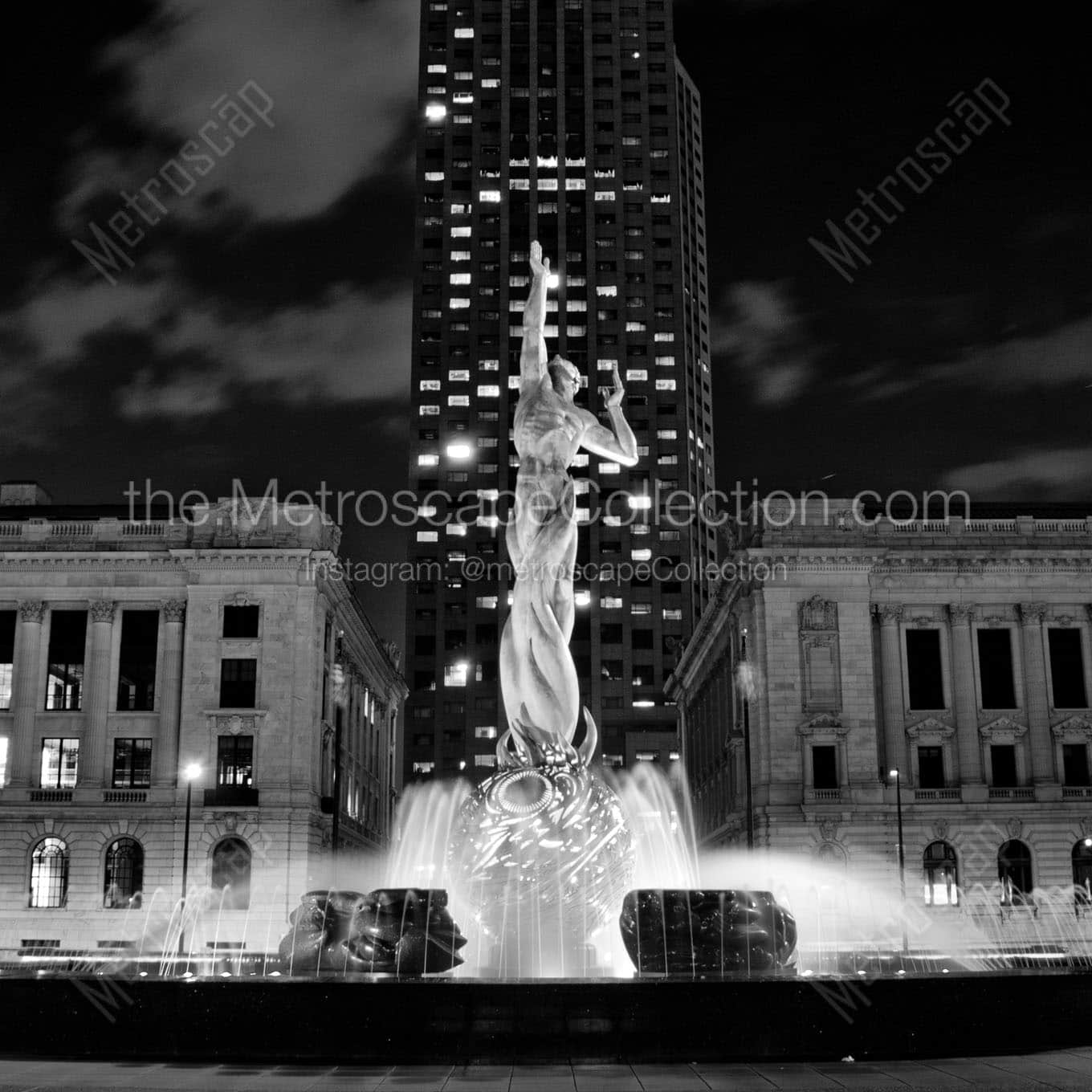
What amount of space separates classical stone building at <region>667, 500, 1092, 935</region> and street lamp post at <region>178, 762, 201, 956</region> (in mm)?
25976

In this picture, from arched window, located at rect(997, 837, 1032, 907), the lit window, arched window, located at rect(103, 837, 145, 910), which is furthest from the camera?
the lit window

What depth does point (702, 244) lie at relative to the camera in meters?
162

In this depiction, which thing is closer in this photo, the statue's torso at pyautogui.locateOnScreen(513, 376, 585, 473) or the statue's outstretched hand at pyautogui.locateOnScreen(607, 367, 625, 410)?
the statue's torso at pyautogui.locateOnScreen(513, 376, 585, 473)

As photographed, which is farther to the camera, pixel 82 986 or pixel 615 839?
pixel 615 839

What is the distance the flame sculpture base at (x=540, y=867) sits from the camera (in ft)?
72.8

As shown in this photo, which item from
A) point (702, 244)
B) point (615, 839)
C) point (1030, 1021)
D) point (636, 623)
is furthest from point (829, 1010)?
point (702, 244)

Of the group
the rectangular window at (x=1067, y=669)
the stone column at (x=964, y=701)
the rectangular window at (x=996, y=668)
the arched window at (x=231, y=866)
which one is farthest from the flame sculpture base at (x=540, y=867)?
the rectangular window at (x=1067, y=669)

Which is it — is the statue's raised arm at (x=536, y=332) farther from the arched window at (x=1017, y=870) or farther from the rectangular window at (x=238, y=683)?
the arched window at (x=1017, y=870)

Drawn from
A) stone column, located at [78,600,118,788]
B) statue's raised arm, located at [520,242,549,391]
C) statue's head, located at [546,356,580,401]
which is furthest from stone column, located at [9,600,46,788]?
statue's raised arm, located at [520,242,549,391]

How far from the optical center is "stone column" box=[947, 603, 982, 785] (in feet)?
232

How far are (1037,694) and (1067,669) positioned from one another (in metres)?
2.23

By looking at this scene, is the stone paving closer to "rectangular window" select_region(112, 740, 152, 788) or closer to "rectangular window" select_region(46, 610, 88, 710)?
"rectangular window" select_region(112, 740, 152, 788)

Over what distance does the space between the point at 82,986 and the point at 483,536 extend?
125586 mm

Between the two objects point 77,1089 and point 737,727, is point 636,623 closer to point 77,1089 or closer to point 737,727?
point 737,727
